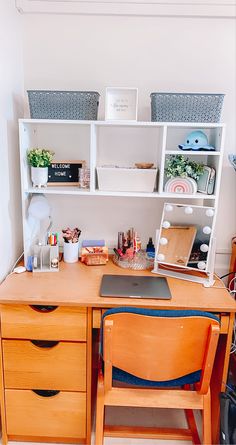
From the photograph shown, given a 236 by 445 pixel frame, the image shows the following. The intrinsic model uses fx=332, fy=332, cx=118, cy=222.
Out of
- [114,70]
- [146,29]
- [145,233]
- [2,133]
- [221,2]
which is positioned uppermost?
[221,2]

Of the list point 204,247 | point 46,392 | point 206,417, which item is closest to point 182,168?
point 204,247

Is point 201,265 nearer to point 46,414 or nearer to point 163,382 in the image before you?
point 163,382

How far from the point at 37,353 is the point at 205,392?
72 cm

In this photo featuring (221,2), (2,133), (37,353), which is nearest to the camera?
(37,353)

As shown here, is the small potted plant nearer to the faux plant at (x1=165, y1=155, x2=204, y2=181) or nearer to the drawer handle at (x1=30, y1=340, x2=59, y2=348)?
the faux plant at (x1=165, y1=155, x2=204, y2=181)

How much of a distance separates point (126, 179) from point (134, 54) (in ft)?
2.25

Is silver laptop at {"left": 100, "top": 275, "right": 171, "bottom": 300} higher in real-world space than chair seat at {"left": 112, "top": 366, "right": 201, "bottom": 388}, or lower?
higher

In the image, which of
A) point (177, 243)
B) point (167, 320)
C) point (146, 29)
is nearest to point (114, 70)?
point (146, 29)

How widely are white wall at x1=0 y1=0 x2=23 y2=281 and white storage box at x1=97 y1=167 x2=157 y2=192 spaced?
45 cm

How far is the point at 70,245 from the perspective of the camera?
1.79 metres

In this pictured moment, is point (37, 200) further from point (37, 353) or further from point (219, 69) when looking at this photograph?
point (219, 69)

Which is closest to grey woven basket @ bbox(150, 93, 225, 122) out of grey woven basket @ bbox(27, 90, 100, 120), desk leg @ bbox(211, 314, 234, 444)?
grey woven basket @ bbox(27, 90, 100, 120)

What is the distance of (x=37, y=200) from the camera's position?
1720 millimetres

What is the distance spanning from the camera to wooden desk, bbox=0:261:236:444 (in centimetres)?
140
